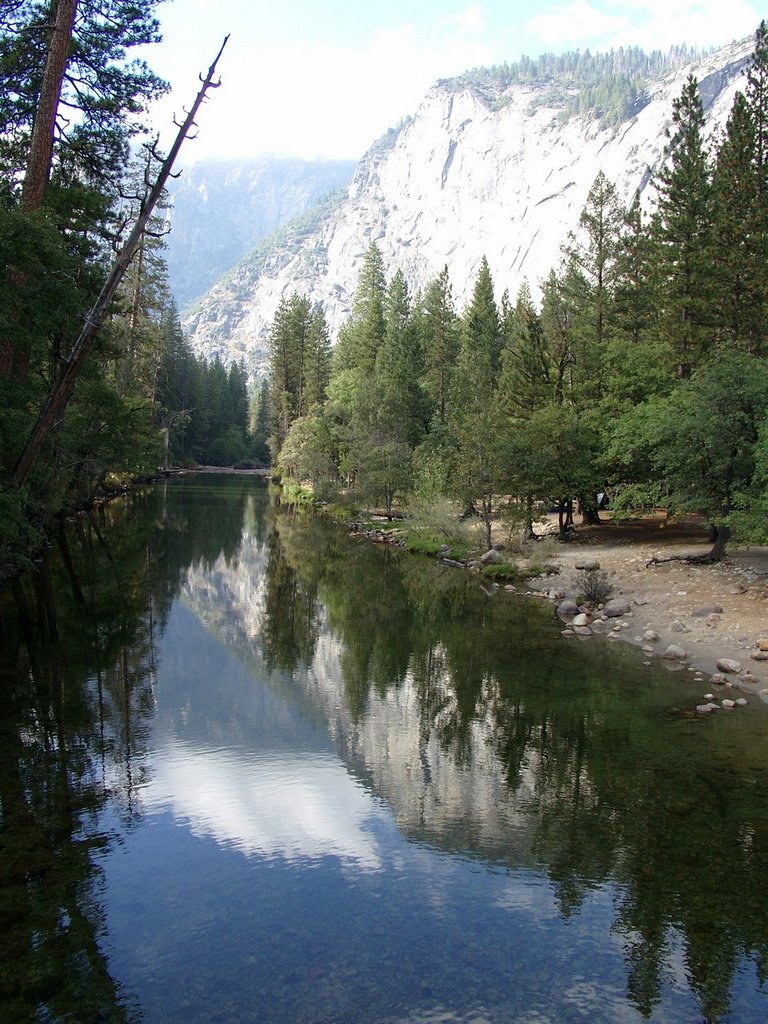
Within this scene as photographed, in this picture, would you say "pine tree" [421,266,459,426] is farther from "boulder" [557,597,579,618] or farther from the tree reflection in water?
the tree reflection in water

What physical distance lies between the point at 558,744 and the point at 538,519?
815 inches

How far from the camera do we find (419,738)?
1148 centimetres

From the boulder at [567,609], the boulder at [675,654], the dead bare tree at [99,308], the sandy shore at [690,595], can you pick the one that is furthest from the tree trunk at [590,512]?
the dead bare tree at [99,308]

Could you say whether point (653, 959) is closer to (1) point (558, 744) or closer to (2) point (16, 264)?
(1) point (558, 744)

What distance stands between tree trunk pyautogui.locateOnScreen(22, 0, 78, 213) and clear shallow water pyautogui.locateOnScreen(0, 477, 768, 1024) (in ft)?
31.2

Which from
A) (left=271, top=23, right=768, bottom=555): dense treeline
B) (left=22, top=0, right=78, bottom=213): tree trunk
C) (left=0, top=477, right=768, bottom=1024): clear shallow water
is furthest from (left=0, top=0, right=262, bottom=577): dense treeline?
(left=271, top=23, right=768, bottom=555): dense treeline

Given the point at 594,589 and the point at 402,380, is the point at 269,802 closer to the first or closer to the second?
the point at 594,589

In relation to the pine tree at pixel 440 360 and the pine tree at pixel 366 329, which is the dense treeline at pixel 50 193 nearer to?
the pine tree at pixel 440 360

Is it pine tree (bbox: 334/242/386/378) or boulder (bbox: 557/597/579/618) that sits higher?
pine tree (bbox: 334/242/386/378)

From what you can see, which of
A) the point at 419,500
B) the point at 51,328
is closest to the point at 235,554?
the point at 419,500

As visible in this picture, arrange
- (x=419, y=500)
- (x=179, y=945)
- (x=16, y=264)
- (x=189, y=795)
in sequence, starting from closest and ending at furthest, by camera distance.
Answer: (x=179, y=945), (x=189, y=795), (x=16, y=264), (x=419, y=500)

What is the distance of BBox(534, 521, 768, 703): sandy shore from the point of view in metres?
15.6

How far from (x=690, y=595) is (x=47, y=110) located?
63.6ft

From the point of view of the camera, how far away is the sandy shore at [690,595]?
15633 millimetres
